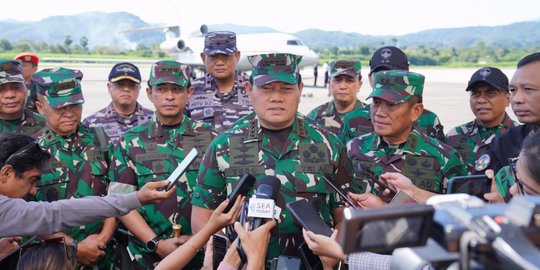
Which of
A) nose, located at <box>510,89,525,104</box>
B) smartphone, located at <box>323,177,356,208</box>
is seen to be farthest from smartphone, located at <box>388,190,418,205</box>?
nose, located at <box>510,89,525,104</box>

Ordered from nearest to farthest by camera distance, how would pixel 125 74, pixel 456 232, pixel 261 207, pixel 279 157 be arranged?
1. pixel 456 232
2. pixel 261 207
3. pixel 279 157
4. pixel 125 74

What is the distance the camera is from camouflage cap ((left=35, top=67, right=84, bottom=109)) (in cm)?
345

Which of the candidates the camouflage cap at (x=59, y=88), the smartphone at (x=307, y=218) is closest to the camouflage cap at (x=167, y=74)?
the camouflage cap at (x=59, y=88)

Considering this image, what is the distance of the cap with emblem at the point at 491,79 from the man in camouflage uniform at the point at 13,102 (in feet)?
11.7

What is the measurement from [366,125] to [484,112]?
98 centimetres

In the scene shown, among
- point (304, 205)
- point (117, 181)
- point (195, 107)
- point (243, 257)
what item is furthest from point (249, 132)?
point (195, 107)

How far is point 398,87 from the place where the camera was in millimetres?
3229

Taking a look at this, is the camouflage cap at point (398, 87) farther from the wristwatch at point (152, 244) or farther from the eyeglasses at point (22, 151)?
the eyeglasses at point (22, 151)

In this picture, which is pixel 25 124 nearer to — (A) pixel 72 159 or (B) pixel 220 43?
(A) pixel 72 159

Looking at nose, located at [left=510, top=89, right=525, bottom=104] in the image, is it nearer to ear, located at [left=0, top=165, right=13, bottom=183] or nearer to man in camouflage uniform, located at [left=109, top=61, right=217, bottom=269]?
man in camouflage uniform, located at [left=109, top=61, right=217, bottom=269]

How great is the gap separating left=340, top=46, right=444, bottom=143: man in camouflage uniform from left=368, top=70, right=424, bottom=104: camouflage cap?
3.07 ft

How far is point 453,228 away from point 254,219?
3.99ft

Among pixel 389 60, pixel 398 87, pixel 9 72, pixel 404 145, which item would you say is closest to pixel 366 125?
pixel 389 60

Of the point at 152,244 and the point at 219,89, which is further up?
the point at 219,89
